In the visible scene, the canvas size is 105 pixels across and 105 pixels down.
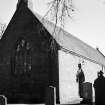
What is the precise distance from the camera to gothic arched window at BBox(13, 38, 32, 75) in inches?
888

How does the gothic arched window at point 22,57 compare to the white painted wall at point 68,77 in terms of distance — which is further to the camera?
the gothic arched window at point 22,57

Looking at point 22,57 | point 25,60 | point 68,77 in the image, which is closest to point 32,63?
point 25,60

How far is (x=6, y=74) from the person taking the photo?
2377 cm

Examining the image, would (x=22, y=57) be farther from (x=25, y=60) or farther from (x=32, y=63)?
(x=32, y=63)

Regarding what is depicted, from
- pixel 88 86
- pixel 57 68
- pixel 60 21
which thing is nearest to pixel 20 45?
pixel 57 68

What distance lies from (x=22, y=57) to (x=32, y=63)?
1.57 meters

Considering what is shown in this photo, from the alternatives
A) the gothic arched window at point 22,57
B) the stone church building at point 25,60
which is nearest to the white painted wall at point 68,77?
the stone church building at point 25,60

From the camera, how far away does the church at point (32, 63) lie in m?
21.1

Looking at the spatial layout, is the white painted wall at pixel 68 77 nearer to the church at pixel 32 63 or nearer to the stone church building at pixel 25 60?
the church at pixel 32 63

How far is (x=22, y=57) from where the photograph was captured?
2309 centimetres

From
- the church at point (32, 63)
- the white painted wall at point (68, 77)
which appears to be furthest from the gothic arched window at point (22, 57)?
the white painted wall at point (68, 77)

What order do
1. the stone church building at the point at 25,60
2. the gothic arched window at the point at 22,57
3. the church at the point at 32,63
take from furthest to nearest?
the gothic arched window at the point at 22,57
the stone church building at the point at 25,60
the church at the point at 32,63

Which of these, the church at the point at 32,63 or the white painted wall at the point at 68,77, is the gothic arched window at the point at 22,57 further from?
the white painted wall at the point at 68,77

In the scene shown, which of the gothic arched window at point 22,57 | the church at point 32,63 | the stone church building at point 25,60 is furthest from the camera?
the gothic arched window at point 22,57
